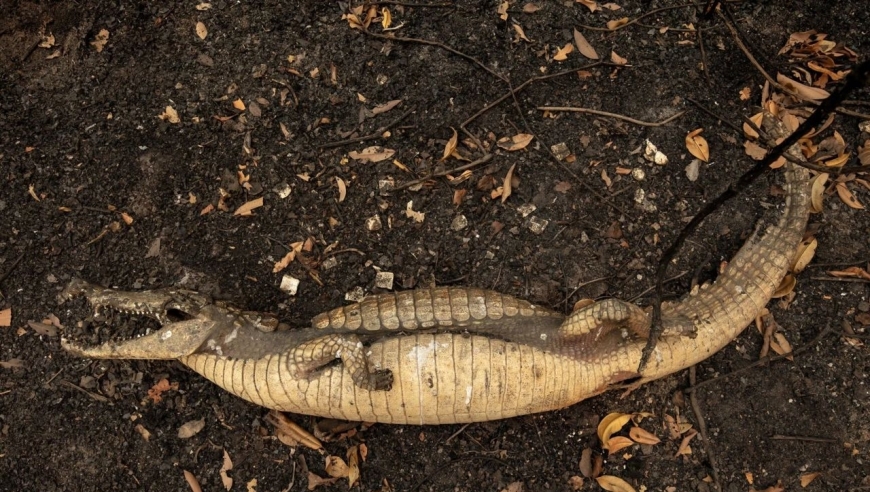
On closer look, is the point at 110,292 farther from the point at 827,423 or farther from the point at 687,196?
the point at 827,423

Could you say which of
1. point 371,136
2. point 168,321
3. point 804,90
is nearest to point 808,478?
point 804,90

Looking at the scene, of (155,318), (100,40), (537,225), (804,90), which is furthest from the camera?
(100,40)

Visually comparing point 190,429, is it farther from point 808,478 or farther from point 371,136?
point 808,478

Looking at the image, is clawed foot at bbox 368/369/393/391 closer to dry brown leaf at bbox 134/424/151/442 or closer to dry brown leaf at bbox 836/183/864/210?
dry brown leaf at bbox 134/424/151/442

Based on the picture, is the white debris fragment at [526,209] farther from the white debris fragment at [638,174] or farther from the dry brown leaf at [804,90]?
the dry brown leaf at [804,90]

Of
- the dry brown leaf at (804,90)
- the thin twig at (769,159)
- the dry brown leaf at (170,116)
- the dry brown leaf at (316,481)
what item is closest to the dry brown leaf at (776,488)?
the thin twig at (769,159)
